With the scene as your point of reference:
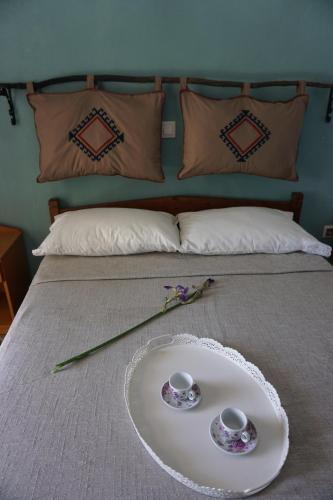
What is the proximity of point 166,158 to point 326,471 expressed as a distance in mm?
1697

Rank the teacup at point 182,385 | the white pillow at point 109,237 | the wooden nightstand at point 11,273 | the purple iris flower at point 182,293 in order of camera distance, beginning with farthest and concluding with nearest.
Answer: the wooden nightstand at point 11,273 < the white pillow at point 109,237 < the purple iris flower at point 182,293 < the teacup at point 182,385

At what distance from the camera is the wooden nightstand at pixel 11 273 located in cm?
191

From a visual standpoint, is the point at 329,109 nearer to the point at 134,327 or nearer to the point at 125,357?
the point at 134,327

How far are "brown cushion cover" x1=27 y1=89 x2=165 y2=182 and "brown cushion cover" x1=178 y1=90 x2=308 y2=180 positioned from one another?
20 centimetres

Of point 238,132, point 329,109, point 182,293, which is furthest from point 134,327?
point 329,109

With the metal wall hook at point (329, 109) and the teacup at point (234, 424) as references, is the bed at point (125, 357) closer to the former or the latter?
the teacup at point (234, 424)

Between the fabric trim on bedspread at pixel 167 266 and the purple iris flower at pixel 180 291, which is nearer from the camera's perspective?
the purple iris flower at pixel 180 291

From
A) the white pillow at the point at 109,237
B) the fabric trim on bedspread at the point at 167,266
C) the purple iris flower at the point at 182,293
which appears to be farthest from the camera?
the white pillow at the point at 109,237

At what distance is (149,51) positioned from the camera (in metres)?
1.82

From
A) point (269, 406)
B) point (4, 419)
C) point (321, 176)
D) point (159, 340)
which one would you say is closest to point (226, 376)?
point (269, 406)

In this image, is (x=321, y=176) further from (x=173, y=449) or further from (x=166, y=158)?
(x=173, y=449)

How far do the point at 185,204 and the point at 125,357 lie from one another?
47.8 inches

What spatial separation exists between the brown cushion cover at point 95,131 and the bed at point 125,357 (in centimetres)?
51

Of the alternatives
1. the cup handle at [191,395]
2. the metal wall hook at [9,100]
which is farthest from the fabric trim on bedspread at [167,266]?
the metal wall hook at [9,100]
